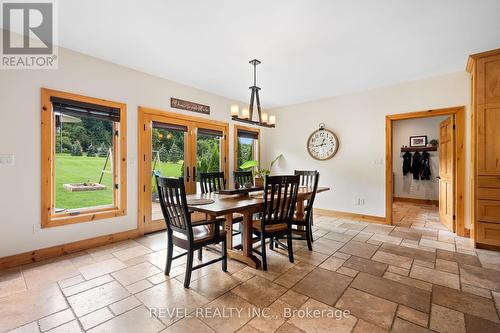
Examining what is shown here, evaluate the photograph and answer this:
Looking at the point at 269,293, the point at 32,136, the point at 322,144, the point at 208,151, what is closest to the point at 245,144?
the point at 208,151

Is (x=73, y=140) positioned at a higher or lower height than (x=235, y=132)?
lower

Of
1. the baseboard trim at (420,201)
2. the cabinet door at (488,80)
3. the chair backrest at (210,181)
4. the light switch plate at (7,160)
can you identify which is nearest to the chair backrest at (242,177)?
the chair backrest at (210,181)

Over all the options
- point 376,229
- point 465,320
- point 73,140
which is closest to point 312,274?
point 465,320

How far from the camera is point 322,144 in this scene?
17.3 ft

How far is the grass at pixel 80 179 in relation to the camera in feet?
10.2

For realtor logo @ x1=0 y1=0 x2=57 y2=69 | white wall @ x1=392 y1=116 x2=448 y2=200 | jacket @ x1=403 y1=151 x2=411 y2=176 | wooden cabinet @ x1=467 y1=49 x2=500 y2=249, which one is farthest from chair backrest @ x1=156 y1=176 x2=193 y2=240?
jacket @ x1=403 y1=151 x2=411 y2=176

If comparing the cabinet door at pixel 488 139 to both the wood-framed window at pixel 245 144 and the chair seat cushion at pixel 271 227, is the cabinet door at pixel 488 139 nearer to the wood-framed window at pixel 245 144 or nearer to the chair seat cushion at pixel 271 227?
the chair seat cushion at pixel 271 227

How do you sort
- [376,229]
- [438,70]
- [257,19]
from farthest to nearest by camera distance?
[376,229]
[438,70]
[257,19]

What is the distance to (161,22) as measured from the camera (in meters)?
2.46

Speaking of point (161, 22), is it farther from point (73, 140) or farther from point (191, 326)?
point (191, 326)

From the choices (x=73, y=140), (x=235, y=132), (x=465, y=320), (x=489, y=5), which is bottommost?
(x=465, y=320)

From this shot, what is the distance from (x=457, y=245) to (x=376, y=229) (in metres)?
1.09

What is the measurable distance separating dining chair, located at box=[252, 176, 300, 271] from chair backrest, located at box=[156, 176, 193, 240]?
0.83 metres

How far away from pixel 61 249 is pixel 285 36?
3.89 meters
